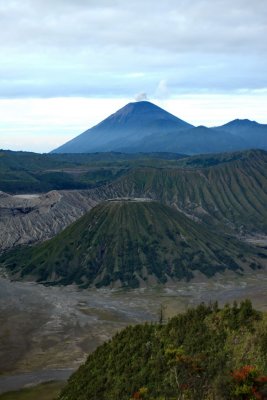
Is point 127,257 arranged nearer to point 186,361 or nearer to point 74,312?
point 74,312

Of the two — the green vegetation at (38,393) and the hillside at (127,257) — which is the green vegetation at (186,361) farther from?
the hillside at (127,257)

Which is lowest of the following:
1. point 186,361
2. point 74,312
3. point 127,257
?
point 74,312

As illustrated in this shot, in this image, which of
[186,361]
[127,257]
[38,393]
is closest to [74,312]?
[127,257]

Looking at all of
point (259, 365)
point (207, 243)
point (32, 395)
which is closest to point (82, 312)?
point (32, 395)

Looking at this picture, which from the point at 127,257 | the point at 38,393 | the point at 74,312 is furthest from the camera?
the point at 127,257

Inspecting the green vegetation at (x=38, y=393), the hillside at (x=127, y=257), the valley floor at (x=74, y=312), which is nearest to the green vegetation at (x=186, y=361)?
the green vegetation at (x=38, y=393)

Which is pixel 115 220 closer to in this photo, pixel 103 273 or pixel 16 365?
pixel 103 273
